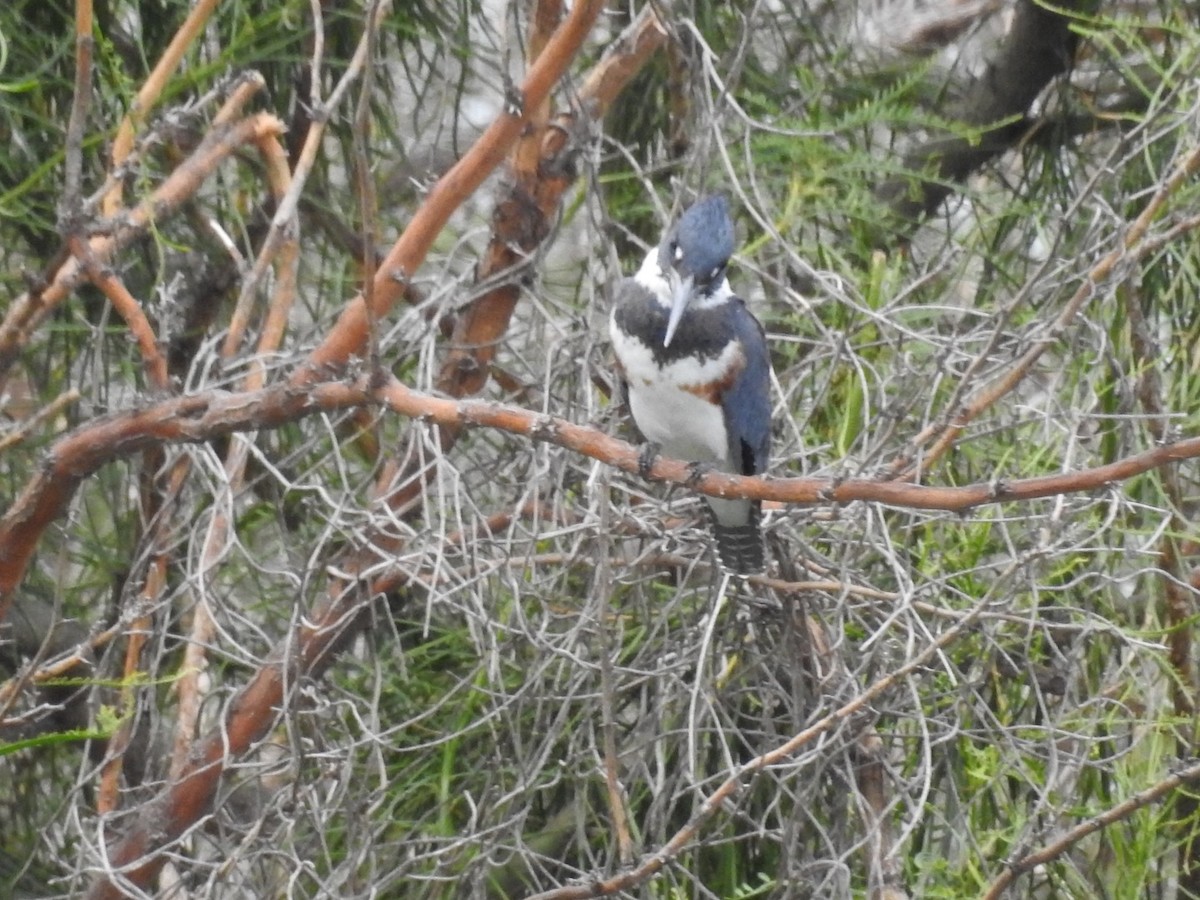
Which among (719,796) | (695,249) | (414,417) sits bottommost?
(719,796)

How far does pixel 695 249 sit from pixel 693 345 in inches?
6.4

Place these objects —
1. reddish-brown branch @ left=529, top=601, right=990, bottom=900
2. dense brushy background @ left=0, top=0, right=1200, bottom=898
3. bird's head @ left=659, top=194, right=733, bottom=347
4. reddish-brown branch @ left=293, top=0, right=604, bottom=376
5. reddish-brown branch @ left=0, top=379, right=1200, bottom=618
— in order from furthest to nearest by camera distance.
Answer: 1. bird's head @ left=659, top=194, right=733, bottom=347
2. dense brushy background @ left=0, top=0, right=1200, bottom=898
3. reddish-brown branch @ left=293, top=0, right=604, bottom=376
4. reddish-brown branch @ left=529, top=601, right=990, bottom=900
5. reddish-brown branch @ left=0, top=379, right=1200, bottom=618

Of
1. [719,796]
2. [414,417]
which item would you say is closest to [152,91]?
[414,417]

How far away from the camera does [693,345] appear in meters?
1.86

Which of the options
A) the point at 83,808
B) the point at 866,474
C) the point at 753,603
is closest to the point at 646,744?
the point at 753,603

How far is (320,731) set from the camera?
1.69 meters

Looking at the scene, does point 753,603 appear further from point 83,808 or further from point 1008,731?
point 83,808

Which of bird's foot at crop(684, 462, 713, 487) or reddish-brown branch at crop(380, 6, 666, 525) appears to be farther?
reddish-brown branch at crop(380, 6, 666, 525)

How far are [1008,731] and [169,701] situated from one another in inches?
41.4

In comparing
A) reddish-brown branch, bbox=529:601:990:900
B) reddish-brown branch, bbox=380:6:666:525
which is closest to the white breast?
reddish-brown branch, bbox=380:6:666:525

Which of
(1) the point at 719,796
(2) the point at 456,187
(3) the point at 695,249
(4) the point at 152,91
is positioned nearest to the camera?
(1) the point at 719,796

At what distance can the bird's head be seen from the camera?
171 centimetres

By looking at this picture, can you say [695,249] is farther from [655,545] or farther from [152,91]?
[152,91]

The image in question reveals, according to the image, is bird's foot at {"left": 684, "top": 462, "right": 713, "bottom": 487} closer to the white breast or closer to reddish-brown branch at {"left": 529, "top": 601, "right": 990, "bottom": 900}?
reddish-brown branch at {"left": 529, "top": 601, "right": 990, "bottom": 900}
